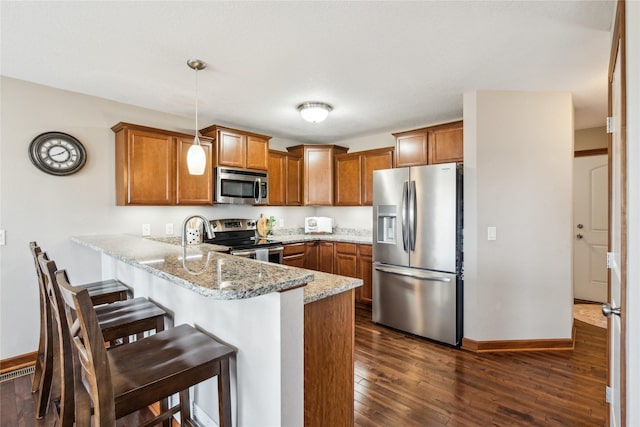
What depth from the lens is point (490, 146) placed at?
2986mm

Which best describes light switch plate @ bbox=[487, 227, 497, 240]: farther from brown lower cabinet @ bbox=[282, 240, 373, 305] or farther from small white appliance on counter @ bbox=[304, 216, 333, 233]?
small white appliance on counter @ bbox=[304, 216, 333, 233]

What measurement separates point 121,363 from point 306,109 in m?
2.73

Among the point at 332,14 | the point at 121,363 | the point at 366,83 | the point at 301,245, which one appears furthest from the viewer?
the point at 301,245

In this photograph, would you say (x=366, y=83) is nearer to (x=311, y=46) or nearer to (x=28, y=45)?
(x=311, y=46)

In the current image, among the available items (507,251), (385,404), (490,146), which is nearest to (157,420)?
(385,404)

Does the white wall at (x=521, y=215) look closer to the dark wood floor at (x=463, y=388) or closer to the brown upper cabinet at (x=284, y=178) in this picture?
the dark wood floor at (x=463, y=388)

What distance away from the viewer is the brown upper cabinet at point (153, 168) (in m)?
3.10

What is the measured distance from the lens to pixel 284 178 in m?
4.65

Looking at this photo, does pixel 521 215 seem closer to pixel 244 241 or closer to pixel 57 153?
pixel 244 241

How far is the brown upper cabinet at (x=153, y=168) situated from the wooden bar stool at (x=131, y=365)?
2004 mm

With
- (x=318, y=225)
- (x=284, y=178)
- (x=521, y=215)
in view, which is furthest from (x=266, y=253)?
(x=521, y=215)

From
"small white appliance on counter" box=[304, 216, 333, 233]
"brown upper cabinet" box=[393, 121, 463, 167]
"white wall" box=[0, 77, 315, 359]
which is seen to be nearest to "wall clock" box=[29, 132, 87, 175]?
"white wall" box=[0, 77, 315, 359]

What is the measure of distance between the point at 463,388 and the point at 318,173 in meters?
3.31

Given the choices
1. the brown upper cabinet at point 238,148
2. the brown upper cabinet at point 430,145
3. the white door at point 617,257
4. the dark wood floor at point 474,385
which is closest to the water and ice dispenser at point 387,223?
the brown upper cabinet at point 430,145
